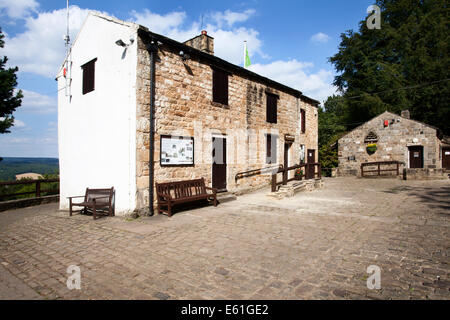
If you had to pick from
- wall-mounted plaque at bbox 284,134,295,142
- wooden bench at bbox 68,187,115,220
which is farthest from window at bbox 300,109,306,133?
wooden bench at bbox 68,187,115,220

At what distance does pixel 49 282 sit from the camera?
3.27m

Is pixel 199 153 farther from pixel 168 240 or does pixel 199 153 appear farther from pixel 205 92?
pixel 168 240

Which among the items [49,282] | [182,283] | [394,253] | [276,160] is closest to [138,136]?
[49,282]

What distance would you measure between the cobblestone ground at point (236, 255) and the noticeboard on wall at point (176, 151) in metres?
1.78

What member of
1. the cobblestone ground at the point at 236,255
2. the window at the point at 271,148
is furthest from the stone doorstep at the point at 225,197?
the window at the point at 271,148

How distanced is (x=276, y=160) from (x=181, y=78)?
6697 mm

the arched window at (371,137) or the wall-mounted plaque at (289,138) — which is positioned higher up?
the arched window at (371,137)

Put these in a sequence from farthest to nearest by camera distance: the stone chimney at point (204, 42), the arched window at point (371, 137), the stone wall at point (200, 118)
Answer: the arched window at point (371, 137), the stone chimney at point (204, 42), the stone wall at point (200, 118)

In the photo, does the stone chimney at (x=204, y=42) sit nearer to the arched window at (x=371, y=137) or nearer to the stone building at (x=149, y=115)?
the stone building at (x=149, y=115)

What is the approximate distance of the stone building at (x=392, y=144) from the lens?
52.6ft

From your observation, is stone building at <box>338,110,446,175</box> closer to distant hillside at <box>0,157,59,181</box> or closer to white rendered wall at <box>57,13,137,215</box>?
white rendered wall at <box>57,13,137,215</box>

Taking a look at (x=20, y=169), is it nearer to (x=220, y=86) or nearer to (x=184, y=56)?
(x=220, y=86)

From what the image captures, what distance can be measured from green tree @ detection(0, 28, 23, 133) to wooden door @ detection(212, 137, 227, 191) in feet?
43.4

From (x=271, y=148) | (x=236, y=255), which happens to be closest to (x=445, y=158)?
(x=271, y=148)
